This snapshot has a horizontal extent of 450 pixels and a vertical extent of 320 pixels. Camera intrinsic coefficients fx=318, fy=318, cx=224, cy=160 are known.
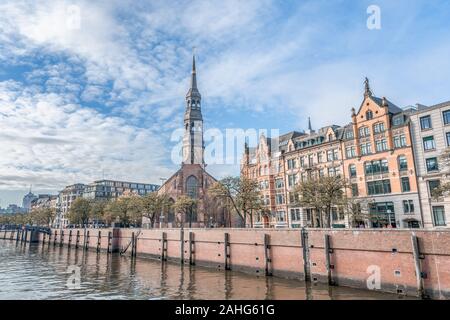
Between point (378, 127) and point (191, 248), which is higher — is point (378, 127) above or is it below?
above

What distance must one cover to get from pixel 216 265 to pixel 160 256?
587 inches

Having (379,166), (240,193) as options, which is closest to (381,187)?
(379,166)

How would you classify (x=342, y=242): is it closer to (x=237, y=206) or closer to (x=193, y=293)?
(x=193, y=293)

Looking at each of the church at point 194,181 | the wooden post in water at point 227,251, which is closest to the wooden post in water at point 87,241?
the church at point 194,181

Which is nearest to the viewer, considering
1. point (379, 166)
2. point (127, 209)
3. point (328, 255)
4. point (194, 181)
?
point (328, 255)

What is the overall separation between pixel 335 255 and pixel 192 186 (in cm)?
7505

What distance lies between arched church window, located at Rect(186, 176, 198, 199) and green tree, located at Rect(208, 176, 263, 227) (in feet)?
142

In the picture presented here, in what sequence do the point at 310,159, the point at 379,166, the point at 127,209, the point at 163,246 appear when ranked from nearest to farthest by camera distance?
the point at 379,166 → the point at 163,246 → the point at 310,159 → the point at 127,209

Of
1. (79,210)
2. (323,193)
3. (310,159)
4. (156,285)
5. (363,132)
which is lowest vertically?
(156,285)

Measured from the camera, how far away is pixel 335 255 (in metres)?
28.2

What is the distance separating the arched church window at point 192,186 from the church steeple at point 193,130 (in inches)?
615

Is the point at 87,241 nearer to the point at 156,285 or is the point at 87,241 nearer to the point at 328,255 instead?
the point at 156,285

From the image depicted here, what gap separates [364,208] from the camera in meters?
46.3

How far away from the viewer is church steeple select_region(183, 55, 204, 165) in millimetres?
116125
